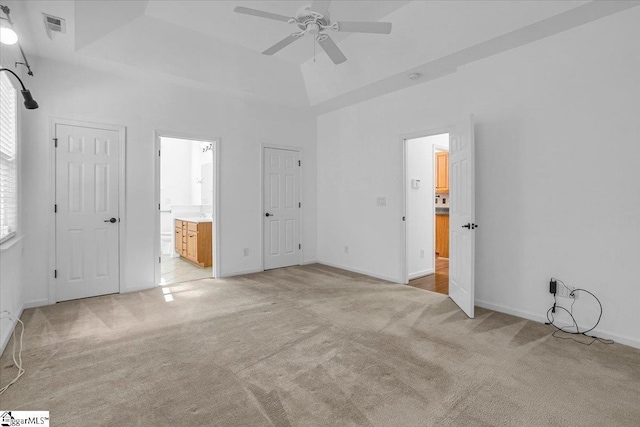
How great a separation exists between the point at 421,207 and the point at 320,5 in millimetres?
3403

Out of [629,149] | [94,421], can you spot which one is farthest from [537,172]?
[94,421]

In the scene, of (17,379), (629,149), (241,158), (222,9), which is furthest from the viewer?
(241,158)

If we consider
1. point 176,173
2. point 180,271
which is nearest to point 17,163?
point 180,271

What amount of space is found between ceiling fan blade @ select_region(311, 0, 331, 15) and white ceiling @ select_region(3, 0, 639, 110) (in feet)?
3.04

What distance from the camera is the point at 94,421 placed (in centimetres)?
176

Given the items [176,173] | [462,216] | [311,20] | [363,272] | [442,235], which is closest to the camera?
[311,20]

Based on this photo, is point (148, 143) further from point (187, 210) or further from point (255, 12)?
point (187, 210)

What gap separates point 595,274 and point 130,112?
5.38 m

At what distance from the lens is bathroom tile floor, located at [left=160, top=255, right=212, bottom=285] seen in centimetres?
497

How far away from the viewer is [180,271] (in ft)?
18.1

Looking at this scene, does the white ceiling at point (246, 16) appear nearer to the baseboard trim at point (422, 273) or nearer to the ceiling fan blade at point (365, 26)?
the ceiling fan blade at point (365, 26)

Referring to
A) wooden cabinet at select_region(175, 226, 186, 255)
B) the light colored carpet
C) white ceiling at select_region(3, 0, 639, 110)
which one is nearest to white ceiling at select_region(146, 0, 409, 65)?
white ceiling at select_region(3, 0, 639, 110)

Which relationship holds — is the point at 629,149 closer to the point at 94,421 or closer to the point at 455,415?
the point at 455,415

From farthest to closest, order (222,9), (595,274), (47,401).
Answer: (222,9) → (595,274) → (47,401)
